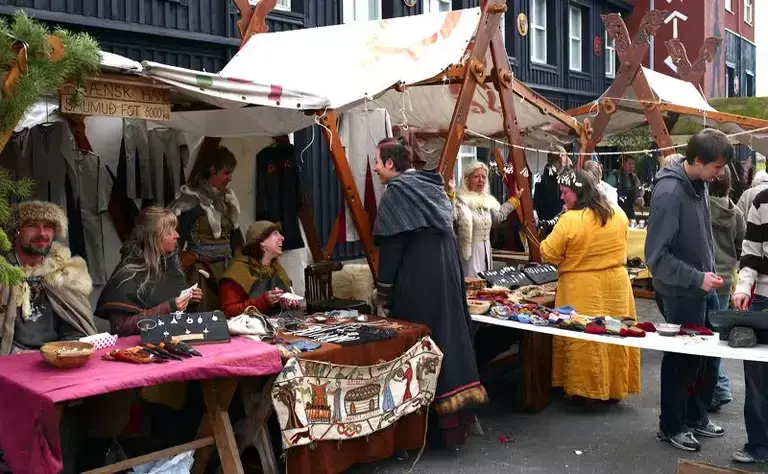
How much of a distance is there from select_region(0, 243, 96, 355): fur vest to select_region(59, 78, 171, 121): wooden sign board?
28.3 inches

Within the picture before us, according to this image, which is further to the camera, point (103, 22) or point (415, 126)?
point (415, 126)

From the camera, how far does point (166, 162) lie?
244 inches

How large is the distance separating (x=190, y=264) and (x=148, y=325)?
177 cm

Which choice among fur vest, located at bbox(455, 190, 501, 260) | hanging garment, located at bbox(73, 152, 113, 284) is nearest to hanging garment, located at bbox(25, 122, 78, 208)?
hanging garment, located at bbox(73, 152, 113, 284)

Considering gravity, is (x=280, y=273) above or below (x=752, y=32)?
below

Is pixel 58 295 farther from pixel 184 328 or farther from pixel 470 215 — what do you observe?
pixel 470 215

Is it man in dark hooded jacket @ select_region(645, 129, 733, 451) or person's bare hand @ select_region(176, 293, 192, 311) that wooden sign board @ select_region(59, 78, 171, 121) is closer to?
person's bare hand @ select_region(176, 293, 192, 311)

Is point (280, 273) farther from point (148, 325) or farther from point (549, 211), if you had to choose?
point (549, 211)

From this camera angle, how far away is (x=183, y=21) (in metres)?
8.32

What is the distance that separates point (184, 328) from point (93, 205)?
2.27 meters

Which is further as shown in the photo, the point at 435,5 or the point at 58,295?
the point at 435,5

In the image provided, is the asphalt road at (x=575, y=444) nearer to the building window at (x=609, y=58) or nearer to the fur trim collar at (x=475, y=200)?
the fur trim collar at (x=475, y=200)

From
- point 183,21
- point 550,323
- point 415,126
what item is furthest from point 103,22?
point 550,323

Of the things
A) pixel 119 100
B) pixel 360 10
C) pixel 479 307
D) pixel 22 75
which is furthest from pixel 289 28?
pixel 22 75
